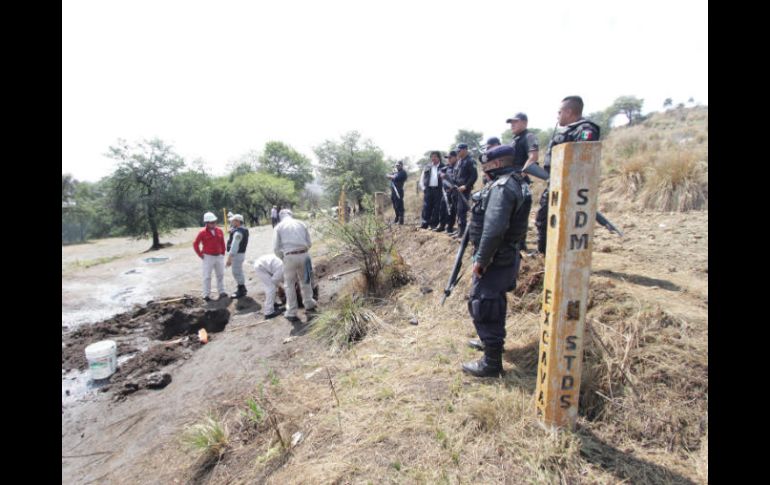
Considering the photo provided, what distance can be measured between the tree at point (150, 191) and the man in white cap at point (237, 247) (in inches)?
645

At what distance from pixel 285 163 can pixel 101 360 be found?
55.2 meters

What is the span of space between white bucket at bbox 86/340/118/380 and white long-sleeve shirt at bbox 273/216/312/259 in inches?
117

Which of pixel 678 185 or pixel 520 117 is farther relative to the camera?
pixel 678 185

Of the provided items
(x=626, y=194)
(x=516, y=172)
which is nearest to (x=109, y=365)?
(x=516, y=172)

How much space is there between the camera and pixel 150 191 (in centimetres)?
2155

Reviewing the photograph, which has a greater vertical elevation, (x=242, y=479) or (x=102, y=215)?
(x=102, y=215)

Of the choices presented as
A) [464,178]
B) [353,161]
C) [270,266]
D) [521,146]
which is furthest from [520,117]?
[353,161]

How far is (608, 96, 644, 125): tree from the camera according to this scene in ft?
101

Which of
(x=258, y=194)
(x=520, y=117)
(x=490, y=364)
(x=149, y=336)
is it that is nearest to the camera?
(x=490, y=364)

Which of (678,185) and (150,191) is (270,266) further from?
(150,191)

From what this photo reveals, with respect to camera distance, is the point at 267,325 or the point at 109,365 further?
the point at 267,325
